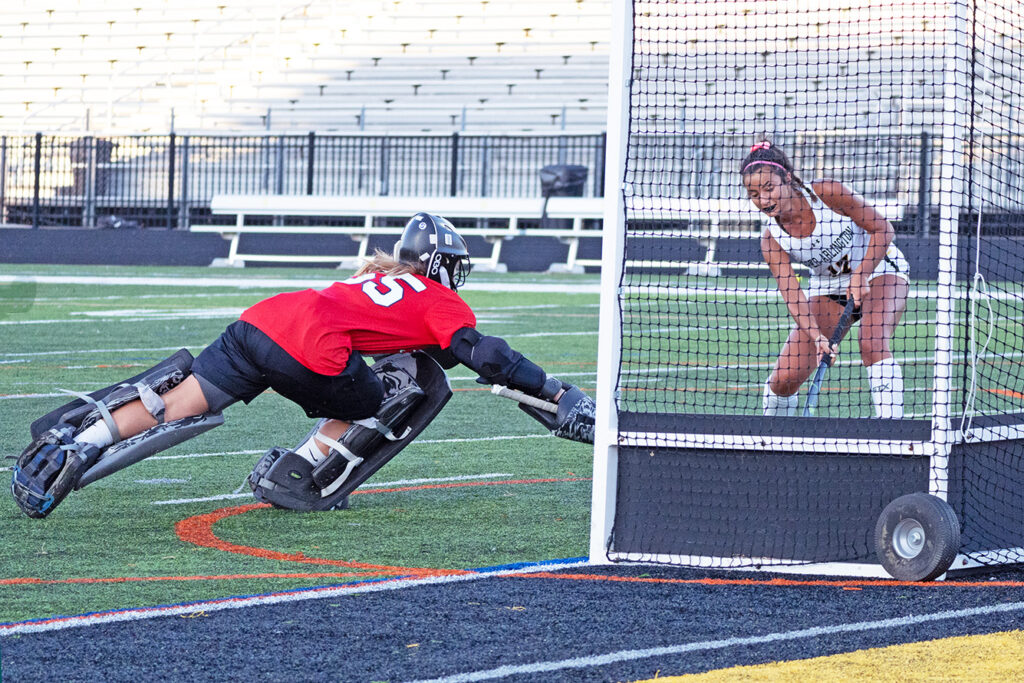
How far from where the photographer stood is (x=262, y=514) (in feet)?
20.0

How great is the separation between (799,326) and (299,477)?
105 inches

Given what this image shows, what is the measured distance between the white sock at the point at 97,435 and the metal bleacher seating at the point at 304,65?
82.9 ft

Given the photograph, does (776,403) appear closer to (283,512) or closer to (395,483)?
(395,483)

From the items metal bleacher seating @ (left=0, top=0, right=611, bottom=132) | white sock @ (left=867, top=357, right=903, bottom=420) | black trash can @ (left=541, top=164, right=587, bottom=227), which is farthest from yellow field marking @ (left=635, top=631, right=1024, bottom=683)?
metal bleacher seating @ (left=0, top=0, right=611, bottom=132)

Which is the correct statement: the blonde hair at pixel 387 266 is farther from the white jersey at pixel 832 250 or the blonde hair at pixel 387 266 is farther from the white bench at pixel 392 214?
the white bench at pixel 392 214

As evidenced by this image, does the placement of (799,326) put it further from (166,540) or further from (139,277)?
(139,277)

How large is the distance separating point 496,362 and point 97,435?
1.50m

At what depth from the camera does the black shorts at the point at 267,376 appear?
19.0ft

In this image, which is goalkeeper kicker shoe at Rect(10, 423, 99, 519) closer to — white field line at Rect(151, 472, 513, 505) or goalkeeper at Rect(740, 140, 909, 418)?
white field line at Rect(151, 472, 513, 505)

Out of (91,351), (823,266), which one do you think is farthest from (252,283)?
(823,266)

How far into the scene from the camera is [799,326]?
7.50m

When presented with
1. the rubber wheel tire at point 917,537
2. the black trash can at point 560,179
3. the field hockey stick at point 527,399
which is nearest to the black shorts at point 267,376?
the field hockey stick at point 527,399

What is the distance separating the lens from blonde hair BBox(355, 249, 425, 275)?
607 centimetres

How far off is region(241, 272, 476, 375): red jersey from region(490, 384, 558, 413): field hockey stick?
272 millimetres
